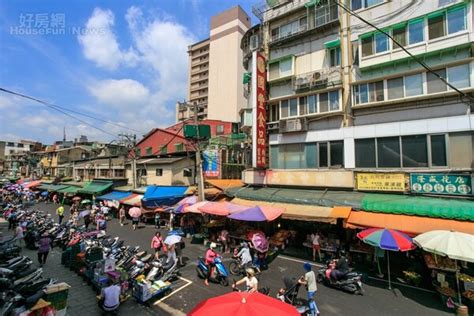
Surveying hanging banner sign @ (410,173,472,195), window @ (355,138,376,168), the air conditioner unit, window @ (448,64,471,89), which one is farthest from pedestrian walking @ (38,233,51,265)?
window @ (448,64,471,89)

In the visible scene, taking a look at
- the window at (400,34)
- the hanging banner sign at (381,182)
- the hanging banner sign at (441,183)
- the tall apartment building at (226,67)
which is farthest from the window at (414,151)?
the tall apartment building at (226,67)

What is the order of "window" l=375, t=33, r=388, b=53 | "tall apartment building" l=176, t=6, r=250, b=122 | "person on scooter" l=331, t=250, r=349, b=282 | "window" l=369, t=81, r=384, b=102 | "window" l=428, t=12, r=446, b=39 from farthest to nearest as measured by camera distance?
1. "tall apartment building" l=176, t=6, r=250, b=122
2. "window" l=369, t=81, r=384, b=102
3. "window" l=375, t=33, r=388, b=53
4. "window" l=428, t=12, r=446, b=39
5. "person on scooter" l=331, t=250, r=349, b=282

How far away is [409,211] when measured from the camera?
1197 centimetres

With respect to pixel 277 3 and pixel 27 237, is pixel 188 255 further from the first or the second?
pixel 277 3

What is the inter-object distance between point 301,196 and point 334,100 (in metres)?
6.55

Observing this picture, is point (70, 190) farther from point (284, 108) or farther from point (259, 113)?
point (284, 108)

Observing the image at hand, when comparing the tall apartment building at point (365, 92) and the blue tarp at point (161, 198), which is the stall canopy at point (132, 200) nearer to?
the blue tarp at point (161, 198)

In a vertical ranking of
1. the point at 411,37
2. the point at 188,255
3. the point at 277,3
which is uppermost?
the point at 277,3

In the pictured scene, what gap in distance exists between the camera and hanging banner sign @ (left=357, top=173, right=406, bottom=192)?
13.7 meters

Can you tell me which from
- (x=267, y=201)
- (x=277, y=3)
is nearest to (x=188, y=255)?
(x=267, y=201)

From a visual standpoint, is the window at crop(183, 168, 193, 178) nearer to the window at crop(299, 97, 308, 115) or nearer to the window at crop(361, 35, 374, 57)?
the window at crop(299, 97, 308, 115)

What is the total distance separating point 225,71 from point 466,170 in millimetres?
57712

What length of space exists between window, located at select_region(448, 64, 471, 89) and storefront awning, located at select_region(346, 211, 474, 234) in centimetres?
654

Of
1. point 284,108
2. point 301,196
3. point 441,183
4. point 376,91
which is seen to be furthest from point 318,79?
point 441,183
